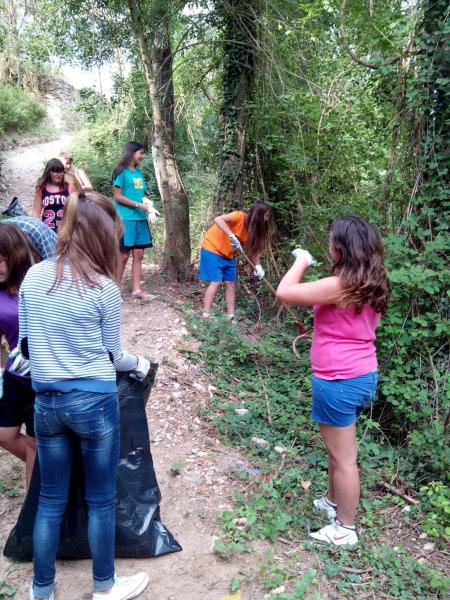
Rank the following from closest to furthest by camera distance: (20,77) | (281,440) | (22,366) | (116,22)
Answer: (22,366) → (281,440) → (116,22) → (20,77)

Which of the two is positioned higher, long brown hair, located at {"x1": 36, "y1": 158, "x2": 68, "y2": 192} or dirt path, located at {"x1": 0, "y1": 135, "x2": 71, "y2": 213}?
dirt path, located at {"x1": 0, "y1": 135, "x2": 71, "y2": 213}

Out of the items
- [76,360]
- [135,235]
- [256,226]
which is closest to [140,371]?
[76,360]

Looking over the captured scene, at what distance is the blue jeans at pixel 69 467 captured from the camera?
188 centimetres

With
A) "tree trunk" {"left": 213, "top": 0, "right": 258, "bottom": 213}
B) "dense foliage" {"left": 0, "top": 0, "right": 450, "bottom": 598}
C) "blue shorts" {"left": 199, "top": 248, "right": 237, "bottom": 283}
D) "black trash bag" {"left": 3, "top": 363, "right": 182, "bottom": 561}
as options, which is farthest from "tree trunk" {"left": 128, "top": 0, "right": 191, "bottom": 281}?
"black trash bag" {"left": 3, "top": 363, "right": 182, "bottom": 561}

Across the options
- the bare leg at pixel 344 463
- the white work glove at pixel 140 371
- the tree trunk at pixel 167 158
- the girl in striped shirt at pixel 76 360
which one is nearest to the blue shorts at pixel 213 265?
the tree trunk at pixel 167 158

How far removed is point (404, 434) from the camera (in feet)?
12.9

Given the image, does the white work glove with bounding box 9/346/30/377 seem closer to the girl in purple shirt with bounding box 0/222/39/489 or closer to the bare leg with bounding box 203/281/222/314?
the girl in purple shirt with bounding box 0/222/39/489

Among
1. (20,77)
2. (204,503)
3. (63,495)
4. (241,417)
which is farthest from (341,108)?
(20,77)

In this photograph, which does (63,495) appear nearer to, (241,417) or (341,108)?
(241,417)

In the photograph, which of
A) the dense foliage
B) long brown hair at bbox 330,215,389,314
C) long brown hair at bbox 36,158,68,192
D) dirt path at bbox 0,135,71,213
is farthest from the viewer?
dirt path at bbox 0,135,71,213

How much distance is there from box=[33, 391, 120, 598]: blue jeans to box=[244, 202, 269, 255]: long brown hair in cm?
323

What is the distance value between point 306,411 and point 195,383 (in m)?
1.00

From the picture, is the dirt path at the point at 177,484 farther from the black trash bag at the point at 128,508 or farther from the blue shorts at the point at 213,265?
the blue shorts at the point at 213,265

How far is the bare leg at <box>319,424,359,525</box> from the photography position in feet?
8.34
